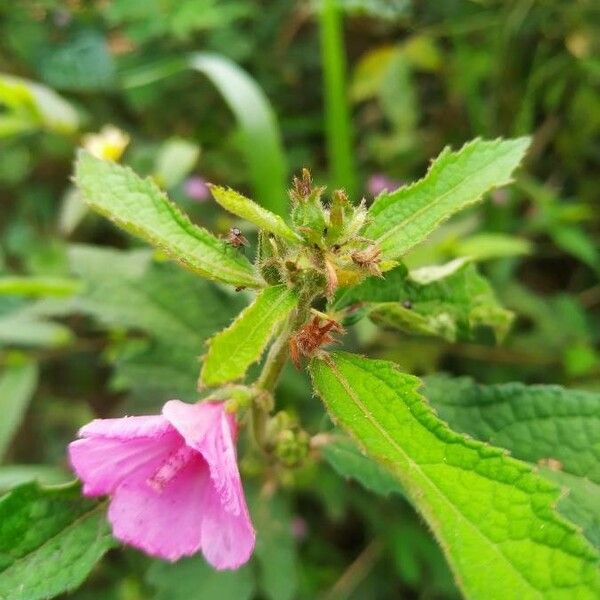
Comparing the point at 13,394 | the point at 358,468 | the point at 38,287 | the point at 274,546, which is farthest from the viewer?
the point at 13,394

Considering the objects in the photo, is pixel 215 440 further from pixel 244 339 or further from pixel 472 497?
pixel 472 497

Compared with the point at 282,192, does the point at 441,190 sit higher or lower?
lower

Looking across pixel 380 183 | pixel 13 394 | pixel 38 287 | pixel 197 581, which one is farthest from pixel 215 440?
pixel 380 183

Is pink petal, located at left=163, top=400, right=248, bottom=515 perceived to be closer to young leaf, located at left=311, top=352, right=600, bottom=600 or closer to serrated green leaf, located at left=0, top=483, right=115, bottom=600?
young leaf, located at left=311, top=352, right=600, bottom=600

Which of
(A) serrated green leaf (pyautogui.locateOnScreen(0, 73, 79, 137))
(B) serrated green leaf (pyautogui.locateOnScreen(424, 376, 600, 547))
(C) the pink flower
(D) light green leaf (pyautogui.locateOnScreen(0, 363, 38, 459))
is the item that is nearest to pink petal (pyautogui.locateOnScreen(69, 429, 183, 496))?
(C) the pink flower

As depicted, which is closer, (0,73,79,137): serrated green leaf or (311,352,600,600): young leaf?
(311,352,600,600): young leaf
